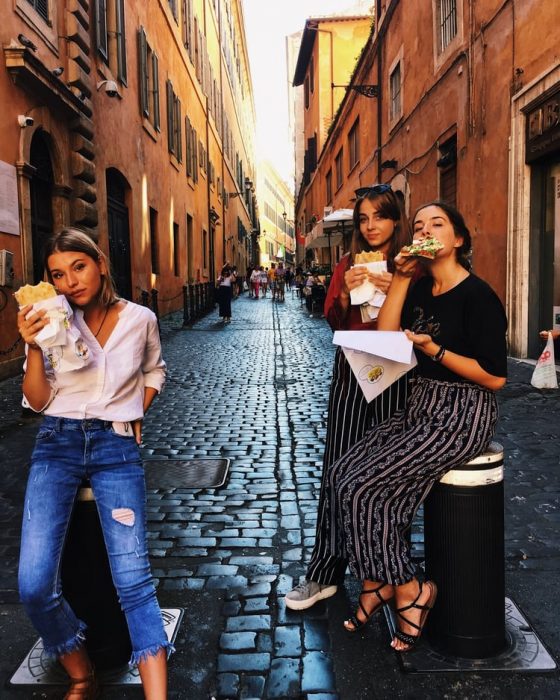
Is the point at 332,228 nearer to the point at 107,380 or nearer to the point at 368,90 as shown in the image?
the point at 368,90

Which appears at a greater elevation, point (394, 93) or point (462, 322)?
point (394, 93)

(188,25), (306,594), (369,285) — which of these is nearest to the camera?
(369,285)

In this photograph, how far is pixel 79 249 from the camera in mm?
2174

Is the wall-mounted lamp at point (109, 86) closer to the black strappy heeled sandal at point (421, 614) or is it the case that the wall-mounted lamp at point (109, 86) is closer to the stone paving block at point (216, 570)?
the stone paving block at point (216, 570)

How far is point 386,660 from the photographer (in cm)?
237

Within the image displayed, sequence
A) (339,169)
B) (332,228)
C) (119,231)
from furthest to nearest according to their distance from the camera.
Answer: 1. (339,169)
2. (332,228)
3. (119,231)

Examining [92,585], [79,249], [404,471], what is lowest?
[92,585]

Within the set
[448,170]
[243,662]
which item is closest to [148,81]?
[448,170]

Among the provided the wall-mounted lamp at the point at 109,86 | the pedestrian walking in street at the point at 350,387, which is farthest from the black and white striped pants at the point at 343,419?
the wall-mounted lamp at the point at 109,86

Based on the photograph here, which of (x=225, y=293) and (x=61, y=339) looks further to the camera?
(x=225, y=293)

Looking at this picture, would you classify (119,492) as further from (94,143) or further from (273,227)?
(273,227)

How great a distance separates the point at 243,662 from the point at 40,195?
31.7 ft

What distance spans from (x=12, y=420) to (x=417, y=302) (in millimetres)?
4976

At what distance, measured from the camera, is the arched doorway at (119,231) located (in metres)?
14.2
